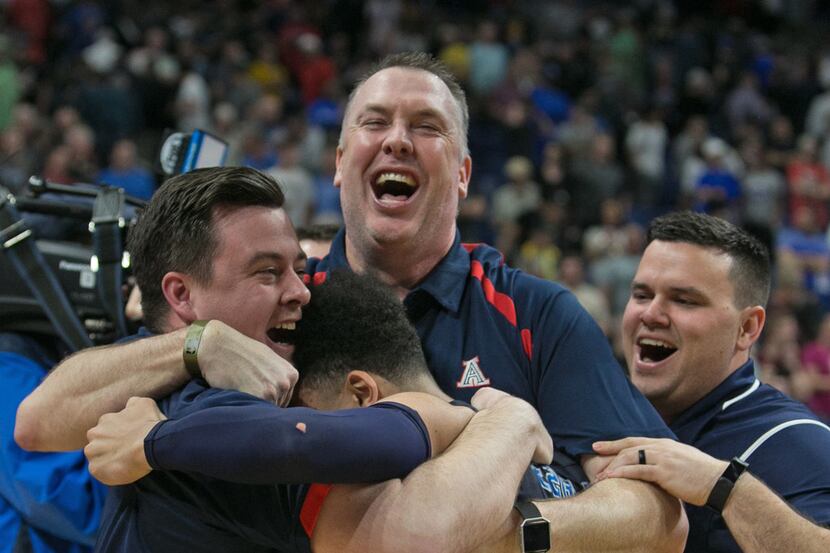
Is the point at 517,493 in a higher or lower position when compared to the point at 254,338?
lower

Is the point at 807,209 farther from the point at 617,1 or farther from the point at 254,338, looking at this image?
the point at 254,338

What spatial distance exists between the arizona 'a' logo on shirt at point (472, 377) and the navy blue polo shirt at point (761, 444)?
3.27ft

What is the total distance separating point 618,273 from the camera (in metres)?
14.2

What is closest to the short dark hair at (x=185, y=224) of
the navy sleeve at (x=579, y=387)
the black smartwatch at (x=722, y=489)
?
the navy sleeve at (x=579, y=387)

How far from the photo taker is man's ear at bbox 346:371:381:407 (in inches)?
133

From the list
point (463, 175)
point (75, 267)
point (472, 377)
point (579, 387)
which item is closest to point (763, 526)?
point (579, 387)

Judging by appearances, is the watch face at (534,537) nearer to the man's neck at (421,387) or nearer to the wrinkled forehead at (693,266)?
the man's neck at (421,387)

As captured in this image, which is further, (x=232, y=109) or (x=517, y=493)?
(x=232, y=109)

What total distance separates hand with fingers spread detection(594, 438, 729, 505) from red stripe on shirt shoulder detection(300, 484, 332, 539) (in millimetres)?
1006

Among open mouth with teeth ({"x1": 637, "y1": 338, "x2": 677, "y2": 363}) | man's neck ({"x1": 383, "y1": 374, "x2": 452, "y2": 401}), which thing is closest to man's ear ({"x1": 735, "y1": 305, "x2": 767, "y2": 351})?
open mouth with teeth ({"x1": 637, "y1": 338, "x2": 677, "y2": 363})

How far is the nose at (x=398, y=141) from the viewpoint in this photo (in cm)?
409

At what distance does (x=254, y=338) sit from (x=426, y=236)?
833 mm

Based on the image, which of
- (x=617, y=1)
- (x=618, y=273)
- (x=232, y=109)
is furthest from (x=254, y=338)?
(x=617, y=1)

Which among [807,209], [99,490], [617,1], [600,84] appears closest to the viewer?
[99,490]
